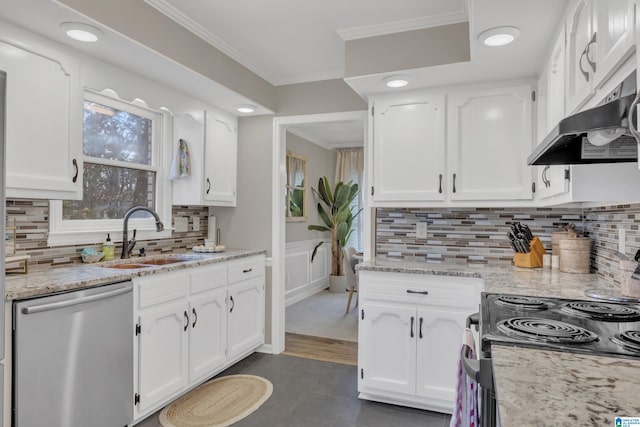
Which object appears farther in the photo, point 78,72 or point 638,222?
point 78,72

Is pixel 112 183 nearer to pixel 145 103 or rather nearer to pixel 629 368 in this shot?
pixel 145 103

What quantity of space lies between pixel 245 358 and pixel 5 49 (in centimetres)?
270

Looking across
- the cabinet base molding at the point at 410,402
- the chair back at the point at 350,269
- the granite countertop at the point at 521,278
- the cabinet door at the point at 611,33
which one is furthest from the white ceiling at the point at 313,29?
the chair back at the point at 350,269

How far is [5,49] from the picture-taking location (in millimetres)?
1922

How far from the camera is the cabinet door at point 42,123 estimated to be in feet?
6.41

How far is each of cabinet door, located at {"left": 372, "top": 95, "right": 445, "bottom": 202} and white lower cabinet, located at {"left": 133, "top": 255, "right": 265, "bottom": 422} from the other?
1316 millimetres

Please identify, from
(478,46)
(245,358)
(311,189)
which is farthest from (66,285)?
(311,189)

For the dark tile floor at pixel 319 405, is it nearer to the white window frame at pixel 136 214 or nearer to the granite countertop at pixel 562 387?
the white window frame at pixel 136 214

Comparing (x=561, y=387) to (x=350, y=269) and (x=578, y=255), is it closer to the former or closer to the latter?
(x=578, y=255)

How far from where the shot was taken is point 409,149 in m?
2.86

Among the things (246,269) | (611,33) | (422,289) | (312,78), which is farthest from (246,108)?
(611,33)

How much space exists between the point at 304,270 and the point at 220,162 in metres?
2.77

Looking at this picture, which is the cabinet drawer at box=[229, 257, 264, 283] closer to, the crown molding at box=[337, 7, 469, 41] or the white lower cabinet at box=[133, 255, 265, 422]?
the white lower cabinet at box=[133, 255, 265, 422]

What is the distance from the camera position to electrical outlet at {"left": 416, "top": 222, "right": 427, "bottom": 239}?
3.14m
